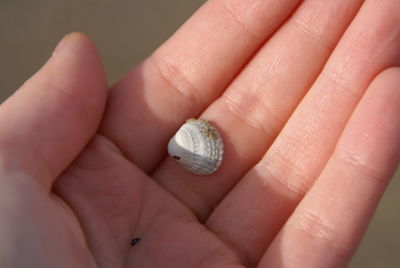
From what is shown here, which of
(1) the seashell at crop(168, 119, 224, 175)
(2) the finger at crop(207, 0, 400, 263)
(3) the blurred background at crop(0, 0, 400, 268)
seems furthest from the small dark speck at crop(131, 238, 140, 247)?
(3) the blurred background at crop(0, 0, 400, 268)

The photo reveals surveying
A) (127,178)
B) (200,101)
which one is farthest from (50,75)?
(200,101)

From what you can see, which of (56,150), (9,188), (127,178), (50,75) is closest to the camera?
(9,188)

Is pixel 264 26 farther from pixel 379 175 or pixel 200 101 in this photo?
pixel 379 175

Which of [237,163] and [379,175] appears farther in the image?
[237,163]

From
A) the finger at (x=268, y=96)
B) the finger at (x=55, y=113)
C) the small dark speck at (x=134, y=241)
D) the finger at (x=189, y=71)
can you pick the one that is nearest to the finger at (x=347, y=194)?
the finger at (x=268, y=96)

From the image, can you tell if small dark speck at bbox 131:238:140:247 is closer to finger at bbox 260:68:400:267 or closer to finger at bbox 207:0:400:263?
finger at bbox 207:0:400:263

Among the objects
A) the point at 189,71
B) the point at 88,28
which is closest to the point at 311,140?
the point at 189,71

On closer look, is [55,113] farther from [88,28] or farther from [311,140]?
[88,28]
